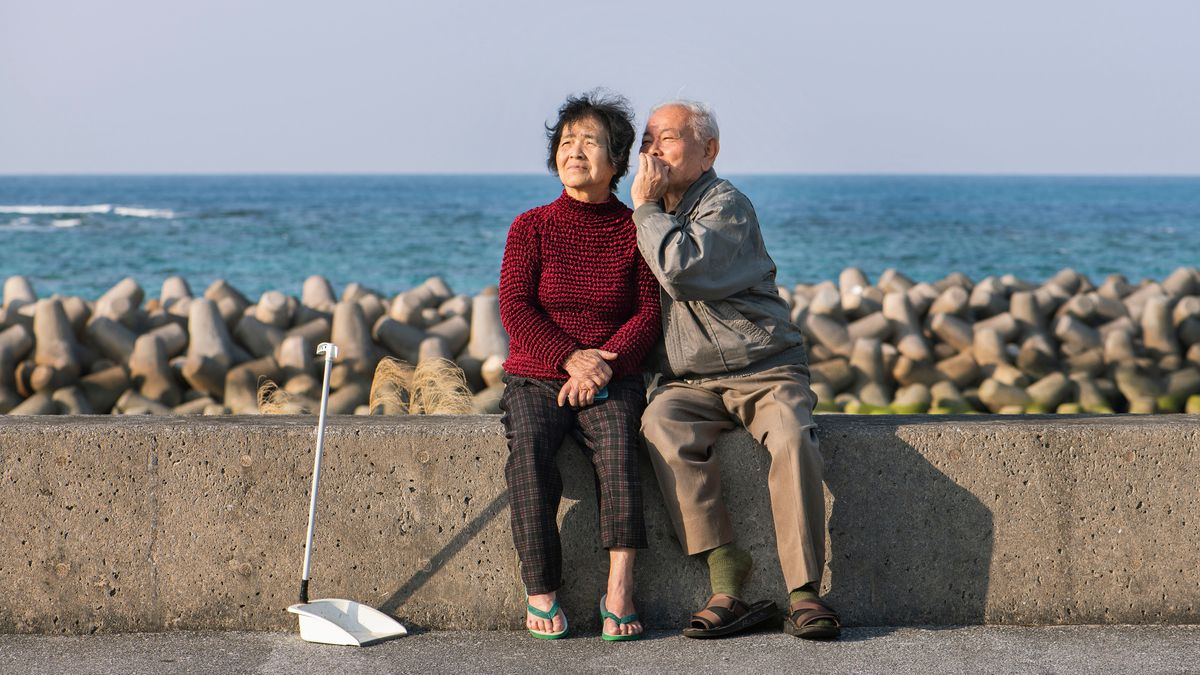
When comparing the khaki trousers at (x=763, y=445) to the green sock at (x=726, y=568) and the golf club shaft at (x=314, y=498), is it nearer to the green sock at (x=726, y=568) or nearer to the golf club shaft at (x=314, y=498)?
the green sock at (x=726, y=568)

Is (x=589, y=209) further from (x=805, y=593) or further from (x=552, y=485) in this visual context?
(x=805, y=593)

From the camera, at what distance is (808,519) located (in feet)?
11.0

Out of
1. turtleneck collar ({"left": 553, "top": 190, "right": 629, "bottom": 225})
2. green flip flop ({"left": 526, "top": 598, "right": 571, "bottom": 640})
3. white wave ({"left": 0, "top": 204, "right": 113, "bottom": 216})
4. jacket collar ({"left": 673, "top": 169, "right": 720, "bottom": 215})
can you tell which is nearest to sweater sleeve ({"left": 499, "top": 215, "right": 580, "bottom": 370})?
turtleneck collar ({"left": 553, "top": 190, "right": 629, "bottom": 225})

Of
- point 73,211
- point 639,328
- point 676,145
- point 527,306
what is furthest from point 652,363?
point 73,211

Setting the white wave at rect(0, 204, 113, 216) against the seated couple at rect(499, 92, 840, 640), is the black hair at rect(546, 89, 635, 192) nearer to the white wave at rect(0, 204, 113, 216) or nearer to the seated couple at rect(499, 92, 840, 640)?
the seated couple at rect(499, 92, 840, 640)

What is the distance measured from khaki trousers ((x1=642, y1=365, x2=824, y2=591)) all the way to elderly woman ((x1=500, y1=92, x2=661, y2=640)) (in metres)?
0.09

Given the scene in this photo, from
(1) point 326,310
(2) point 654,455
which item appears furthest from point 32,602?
(1) point 326,310

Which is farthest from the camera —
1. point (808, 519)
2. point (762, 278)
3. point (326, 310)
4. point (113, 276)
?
point (113, 276)

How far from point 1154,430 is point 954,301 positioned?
766cm

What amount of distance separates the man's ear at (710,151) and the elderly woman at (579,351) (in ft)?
0.75

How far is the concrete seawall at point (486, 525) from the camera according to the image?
11.4 feet

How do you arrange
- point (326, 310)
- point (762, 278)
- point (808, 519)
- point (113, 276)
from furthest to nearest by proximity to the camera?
point (113, 276) < point (326, 310) < point (762, 278) < point (808, 519)

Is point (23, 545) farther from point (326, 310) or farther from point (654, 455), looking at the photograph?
point (326, 310)

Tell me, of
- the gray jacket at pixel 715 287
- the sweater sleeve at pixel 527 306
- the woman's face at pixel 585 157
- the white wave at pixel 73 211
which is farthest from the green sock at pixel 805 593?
the white wave at pixel 73 211
